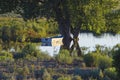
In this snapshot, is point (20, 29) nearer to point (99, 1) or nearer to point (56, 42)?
point (56, 42)

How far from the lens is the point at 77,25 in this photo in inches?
852

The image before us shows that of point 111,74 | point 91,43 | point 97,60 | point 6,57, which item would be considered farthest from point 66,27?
point 91,43

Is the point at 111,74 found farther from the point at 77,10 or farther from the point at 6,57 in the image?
the point at 77,10

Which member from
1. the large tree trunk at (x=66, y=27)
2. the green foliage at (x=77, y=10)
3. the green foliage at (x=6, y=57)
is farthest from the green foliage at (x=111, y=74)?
the large tree trunk at (x=66, y=27)

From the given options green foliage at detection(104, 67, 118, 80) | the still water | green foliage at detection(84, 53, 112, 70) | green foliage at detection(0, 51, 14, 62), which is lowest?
the still water

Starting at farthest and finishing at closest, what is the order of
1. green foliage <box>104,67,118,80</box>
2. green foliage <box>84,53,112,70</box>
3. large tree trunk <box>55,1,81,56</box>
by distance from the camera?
1. large tree trunk <box>55,1,81,56</box>
2. green foliage <box>84,53,112,70</box>
3. green foliage <box>104,67,118,80</box>

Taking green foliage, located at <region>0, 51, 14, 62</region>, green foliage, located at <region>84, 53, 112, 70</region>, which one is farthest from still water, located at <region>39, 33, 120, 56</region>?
green foliage, located at <region>84, 53, 112, 70</region>

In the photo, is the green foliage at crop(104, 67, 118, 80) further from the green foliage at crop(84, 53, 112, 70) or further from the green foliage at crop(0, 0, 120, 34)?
the green foliage at crop(0, 0, 120, 34)

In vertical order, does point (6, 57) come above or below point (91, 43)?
above

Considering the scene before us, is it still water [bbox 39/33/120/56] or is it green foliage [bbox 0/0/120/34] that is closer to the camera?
green foliage [bbox 0/0/120/34]

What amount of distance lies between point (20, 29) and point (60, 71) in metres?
37.7

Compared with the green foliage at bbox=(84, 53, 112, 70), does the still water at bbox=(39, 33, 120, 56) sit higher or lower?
lower

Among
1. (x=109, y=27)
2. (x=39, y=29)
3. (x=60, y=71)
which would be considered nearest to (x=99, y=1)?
(x=109, y=27)

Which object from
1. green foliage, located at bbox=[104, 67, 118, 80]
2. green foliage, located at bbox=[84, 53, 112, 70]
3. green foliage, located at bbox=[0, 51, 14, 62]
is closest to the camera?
green foliage, located at bbox=[104, 67, 118, 80]
